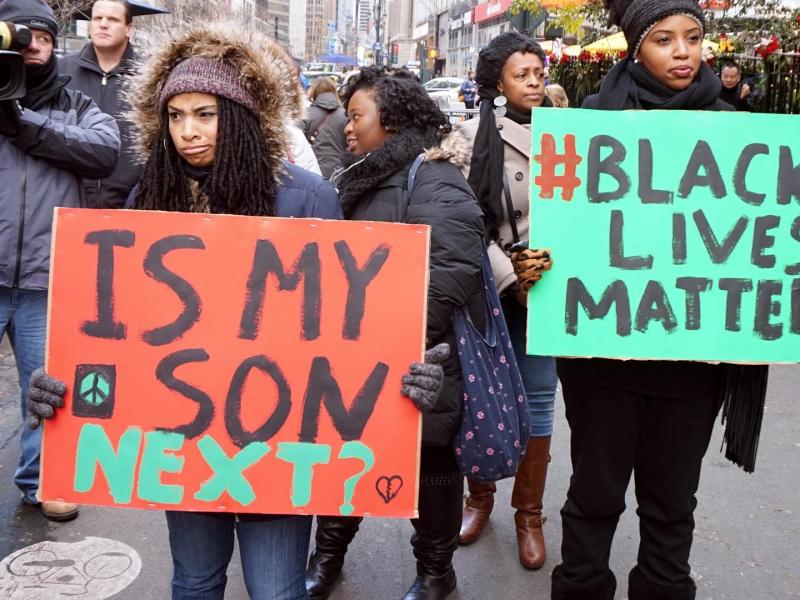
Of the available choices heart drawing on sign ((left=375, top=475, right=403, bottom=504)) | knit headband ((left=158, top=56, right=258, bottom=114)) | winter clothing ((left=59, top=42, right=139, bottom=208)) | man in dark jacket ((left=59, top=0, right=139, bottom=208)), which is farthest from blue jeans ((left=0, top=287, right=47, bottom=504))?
heart drawing on sign ((left=375, top=475, right=403, bottom=504))

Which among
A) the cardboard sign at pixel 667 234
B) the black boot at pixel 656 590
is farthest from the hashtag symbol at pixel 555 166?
the black boot at pixel 656 590

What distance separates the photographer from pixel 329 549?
3.16 meters

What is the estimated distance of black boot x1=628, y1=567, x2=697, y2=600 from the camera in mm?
2574

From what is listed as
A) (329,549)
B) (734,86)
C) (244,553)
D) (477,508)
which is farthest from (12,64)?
(734,86)

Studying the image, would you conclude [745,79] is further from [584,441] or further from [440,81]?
[440,81]

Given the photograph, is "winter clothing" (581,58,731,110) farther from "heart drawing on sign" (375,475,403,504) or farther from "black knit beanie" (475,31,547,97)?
"heart drawing on sign" (375,475,403,504)

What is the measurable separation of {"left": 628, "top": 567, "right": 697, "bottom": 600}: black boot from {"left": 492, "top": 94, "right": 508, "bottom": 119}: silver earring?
1.73m

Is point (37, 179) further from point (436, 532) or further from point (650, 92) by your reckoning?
point (650, 92)

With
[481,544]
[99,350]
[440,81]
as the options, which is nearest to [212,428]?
[99,350]

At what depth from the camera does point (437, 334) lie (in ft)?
8.23

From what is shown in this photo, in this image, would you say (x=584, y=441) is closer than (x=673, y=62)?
No

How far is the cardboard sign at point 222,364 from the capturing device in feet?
6.60

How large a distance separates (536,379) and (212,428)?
1726mm

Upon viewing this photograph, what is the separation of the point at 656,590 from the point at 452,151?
150cm
